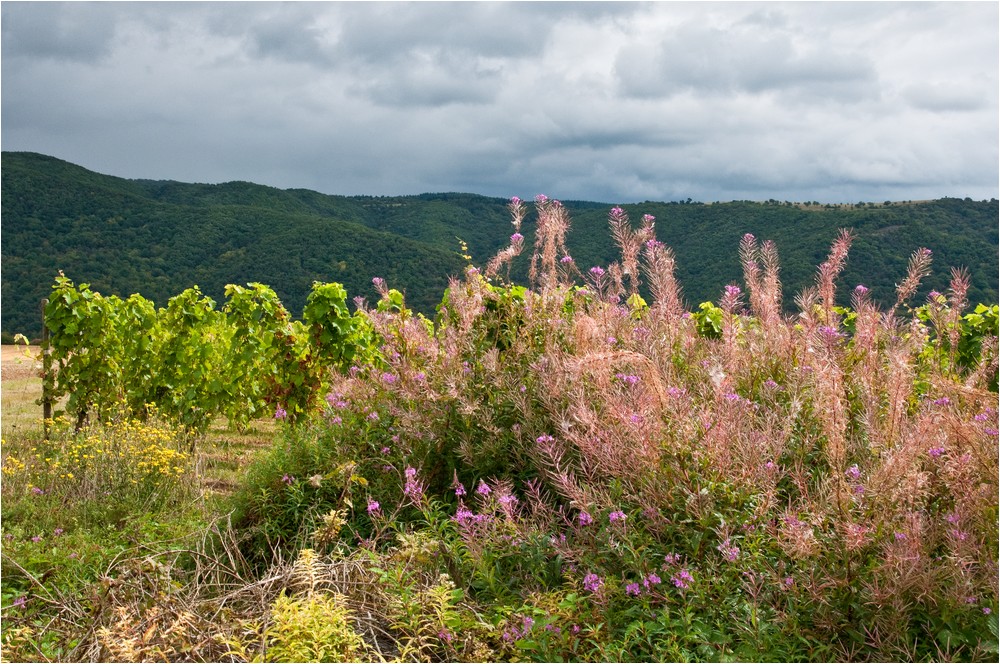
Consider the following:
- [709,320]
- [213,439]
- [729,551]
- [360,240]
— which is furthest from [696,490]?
[360,240]

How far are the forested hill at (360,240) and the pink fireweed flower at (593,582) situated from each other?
24.1 meters

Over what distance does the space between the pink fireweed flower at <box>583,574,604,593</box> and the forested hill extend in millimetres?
24134

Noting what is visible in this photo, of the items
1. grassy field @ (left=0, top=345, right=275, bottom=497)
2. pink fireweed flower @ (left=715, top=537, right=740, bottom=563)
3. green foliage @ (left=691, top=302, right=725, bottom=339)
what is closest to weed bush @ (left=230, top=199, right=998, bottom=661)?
pink fireweed flower @ (left=715, top=537, right=740, bottom=563)

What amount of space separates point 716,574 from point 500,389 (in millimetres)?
1582

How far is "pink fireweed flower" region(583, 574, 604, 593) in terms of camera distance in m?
2.89

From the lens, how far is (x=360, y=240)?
46.7m

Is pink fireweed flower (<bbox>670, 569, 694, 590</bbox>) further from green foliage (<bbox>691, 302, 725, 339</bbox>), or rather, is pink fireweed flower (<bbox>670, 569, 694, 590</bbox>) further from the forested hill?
the forested hill

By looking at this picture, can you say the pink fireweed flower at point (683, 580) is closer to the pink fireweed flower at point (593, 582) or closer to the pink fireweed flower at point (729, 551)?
the pink fireweed flower at point (729, 551)

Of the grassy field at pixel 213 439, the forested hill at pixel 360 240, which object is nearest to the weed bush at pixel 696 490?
the grassy field at pixel 213 439

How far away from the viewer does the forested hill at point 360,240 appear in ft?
109

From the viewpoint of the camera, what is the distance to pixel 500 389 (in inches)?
162

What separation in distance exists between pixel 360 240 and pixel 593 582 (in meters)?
45.1

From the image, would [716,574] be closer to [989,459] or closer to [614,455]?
[614,455]

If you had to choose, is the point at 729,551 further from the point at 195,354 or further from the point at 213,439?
the point at 213,439
